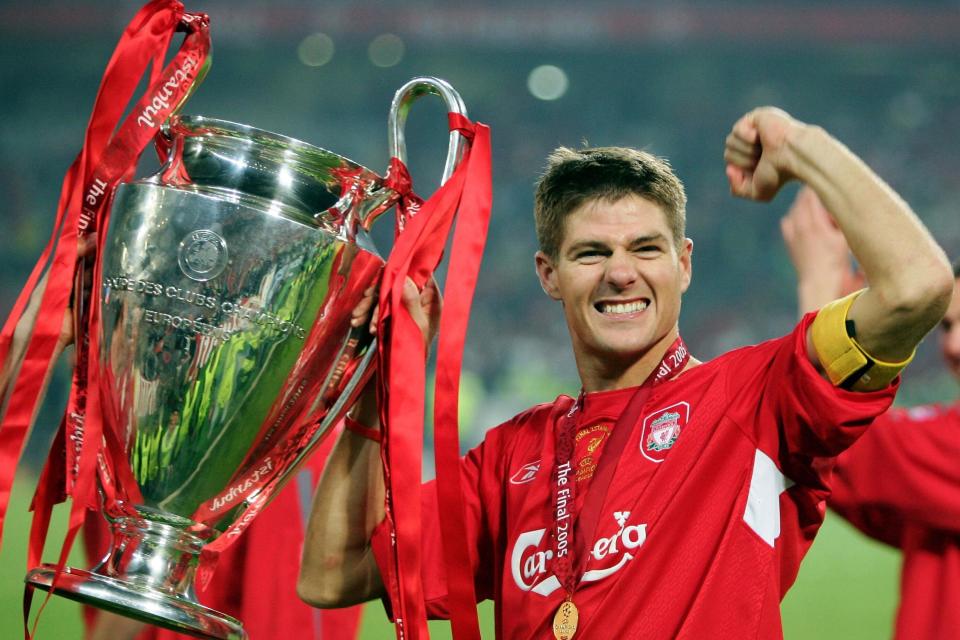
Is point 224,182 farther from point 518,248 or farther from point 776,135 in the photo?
point 518,248

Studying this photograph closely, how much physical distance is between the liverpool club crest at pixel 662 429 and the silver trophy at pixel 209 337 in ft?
1.40

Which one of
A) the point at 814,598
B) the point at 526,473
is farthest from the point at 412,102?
the point at 814,598

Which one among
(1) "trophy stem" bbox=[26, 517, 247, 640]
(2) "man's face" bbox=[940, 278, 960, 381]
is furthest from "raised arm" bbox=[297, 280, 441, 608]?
(2) "man's face" bbox=[940, 278, 960, 381]

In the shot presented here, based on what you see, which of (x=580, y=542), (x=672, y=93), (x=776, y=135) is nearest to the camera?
(x=776, y=135)

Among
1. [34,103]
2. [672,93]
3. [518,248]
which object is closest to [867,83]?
[672,93]

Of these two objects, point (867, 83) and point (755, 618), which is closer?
point (755, 618)

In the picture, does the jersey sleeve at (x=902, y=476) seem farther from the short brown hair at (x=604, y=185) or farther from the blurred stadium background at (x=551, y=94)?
the blurred stadium background at (x=551, y=94)

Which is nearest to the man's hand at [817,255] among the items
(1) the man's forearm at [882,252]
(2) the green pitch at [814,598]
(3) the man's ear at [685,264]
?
(3) the man's ear at [685,264]

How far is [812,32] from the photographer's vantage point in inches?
507

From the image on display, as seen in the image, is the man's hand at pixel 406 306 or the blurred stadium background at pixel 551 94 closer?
the man's hand at pixel 406 306

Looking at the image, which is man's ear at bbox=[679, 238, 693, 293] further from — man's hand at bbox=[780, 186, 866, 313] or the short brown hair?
man's hand at bbox=[780, 186, 866, 313]

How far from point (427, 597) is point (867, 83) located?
1241 centimetres

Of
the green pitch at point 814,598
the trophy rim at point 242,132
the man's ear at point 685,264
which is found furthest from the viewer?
the green pitch at point 814,598

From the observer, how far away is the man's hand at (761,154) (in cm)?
141
